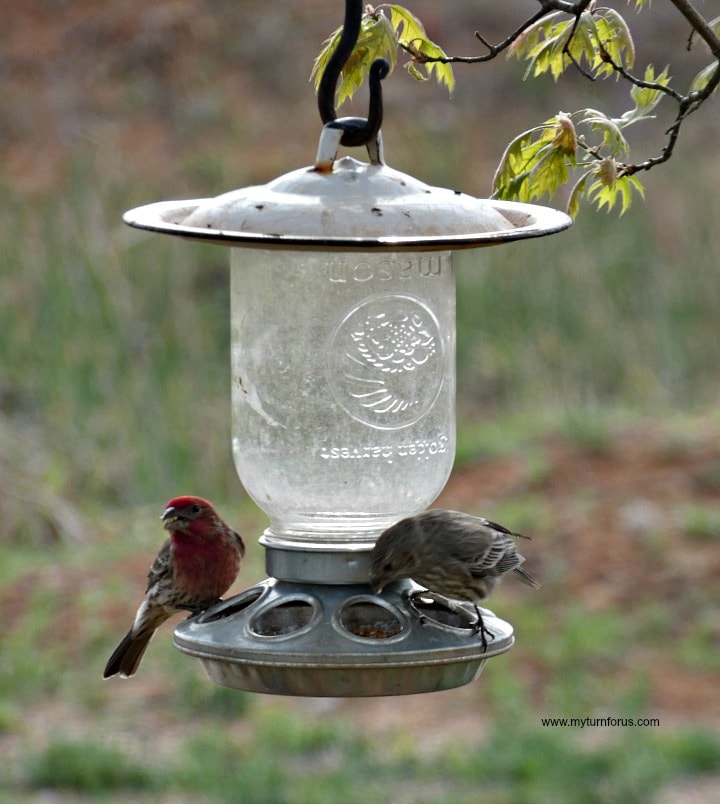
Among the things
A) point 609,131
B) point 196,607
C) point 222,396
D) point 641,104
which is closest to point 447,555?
point 196,607

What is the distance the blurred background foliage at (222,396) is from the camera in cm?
773

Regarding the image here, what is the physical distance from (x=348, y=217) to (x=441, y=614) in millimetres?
1000

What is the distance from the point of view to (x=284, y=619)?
3.61 m

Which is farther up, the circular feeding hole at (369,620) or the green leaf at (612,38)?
the green leaf at (612,38)

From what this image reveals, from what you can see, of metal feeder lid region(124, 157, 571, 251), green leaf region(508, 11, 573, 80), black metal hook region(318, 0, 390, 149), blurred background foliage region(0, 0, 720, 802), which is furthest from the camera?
blurred background foliage region(0, 0, 720, 802)

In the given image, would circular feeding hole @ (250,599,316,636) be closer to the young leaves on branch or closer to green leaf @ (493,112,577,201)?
green leaf @ (493,112,577,201)

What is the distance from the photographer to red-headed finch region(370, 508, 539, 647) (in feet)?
11.4

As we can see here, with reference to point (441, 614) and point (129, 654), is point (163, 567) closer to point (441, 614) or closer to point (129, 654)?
point (129, 654)

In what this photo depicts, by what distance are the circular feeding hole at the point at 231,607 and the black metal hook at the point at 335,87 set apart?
1.06 metres

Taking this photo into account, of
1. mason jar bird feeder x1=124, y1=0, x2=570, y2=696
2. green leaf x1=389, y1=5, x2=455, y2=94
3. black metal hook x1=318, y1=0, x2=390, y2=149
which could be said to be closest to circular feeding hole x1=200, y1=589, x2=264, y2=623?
mason jar bird feeder x1=124, y1=0, x2=570, y2=696

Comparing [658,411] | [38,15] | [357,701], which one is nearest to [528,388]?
[658,411]

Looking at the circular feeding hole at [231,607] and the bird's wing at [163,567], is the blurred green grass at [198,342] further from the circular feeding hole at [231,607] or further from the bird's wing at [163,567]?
the circular feeding hole at [231,607]

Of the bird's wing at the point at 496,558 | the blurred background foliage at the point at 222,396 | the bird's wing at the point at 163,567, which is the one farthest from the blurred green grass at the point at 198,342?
the bird's wing at the point at 496,558

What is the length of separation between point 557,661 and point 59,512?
3723 millimetres
